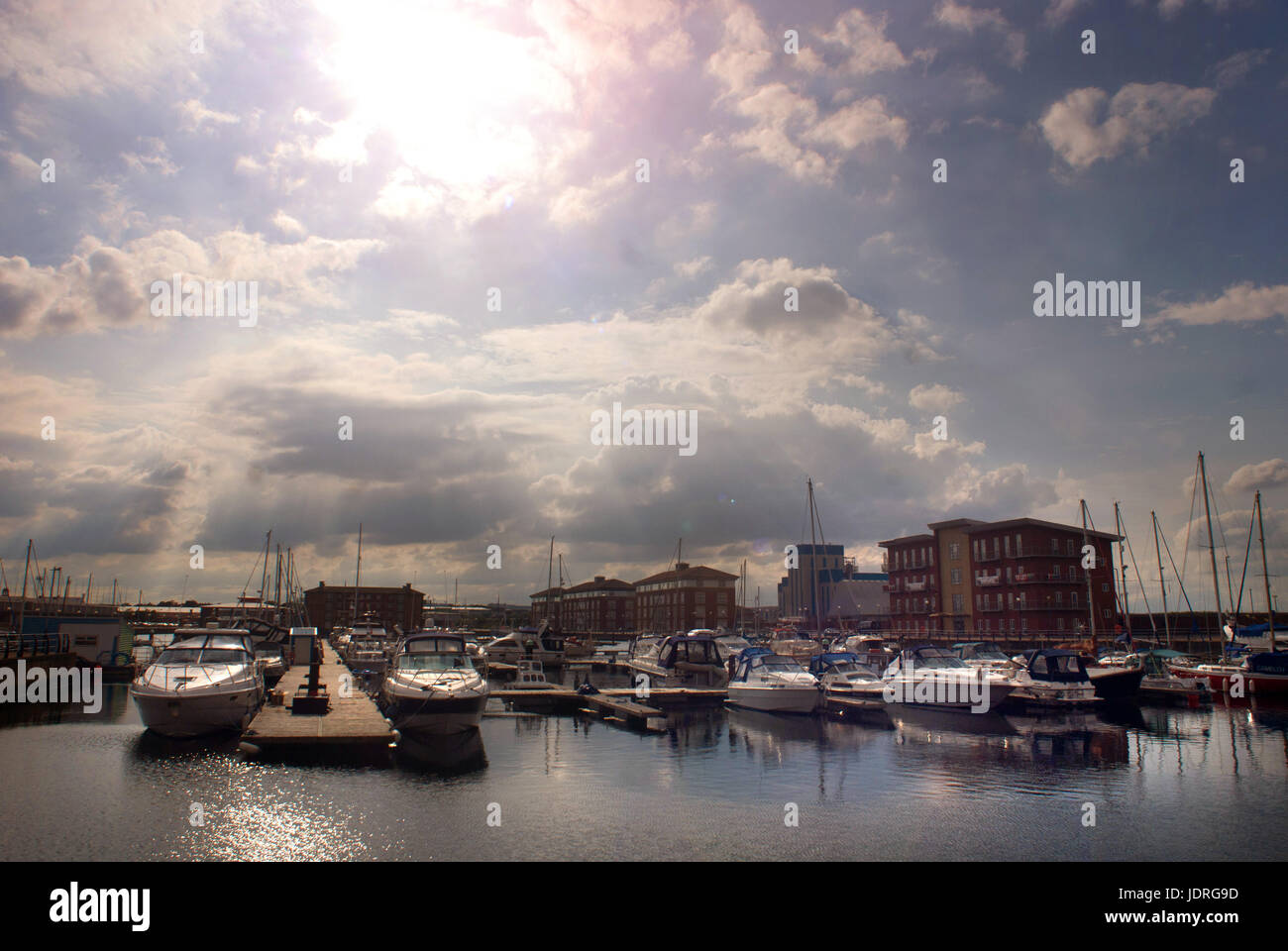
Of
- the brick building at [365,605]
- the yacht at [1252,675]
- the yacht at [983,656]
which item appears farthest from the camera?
the brick building at [365,605]

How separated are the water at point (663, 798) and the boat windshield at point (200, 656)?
295 cm

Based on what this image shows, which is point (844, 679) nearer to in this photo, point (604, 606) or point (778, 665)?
point (778, 665)

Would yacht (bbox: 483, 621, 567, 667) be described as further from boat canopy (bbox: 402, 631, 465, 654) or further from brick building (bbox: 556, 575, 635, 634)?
brick building (bbox: 556, 575, 635, 634)

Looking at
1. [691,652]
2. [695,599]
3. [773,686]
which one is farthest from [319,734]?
[695,599]

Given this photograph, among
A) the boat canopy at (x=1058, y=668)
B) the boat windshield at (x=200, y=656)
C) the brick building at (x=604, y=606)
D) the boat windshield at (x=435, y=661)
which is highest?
the boat windshield at (x=200, y=656)

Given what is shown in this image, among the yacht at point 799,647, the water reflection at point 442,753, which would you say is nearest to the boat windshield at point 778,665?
the water reflection at point 442,753

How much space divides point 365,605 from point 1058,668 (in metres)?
171

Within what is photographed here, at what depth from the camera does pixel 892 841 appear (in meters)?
17.2

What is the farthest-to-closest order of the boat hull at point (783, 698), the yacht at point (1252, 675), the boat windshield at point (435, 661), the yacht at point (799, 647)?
1. the yacht at point (799, 647)
2. the yacht at point (1252, 675)
3. the boat hull at point (783, 698)
4. the boat windshield at point (435, 661)

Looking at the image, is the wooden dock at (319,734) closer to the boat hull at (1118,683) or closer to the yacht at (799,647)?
the boat hull at (1118,683)

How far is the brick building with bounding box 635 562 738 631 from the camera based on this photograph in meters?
146

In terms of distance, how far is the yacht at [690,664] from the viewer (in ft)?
161

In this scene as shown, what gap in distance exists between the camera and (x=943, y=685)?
4153cm
